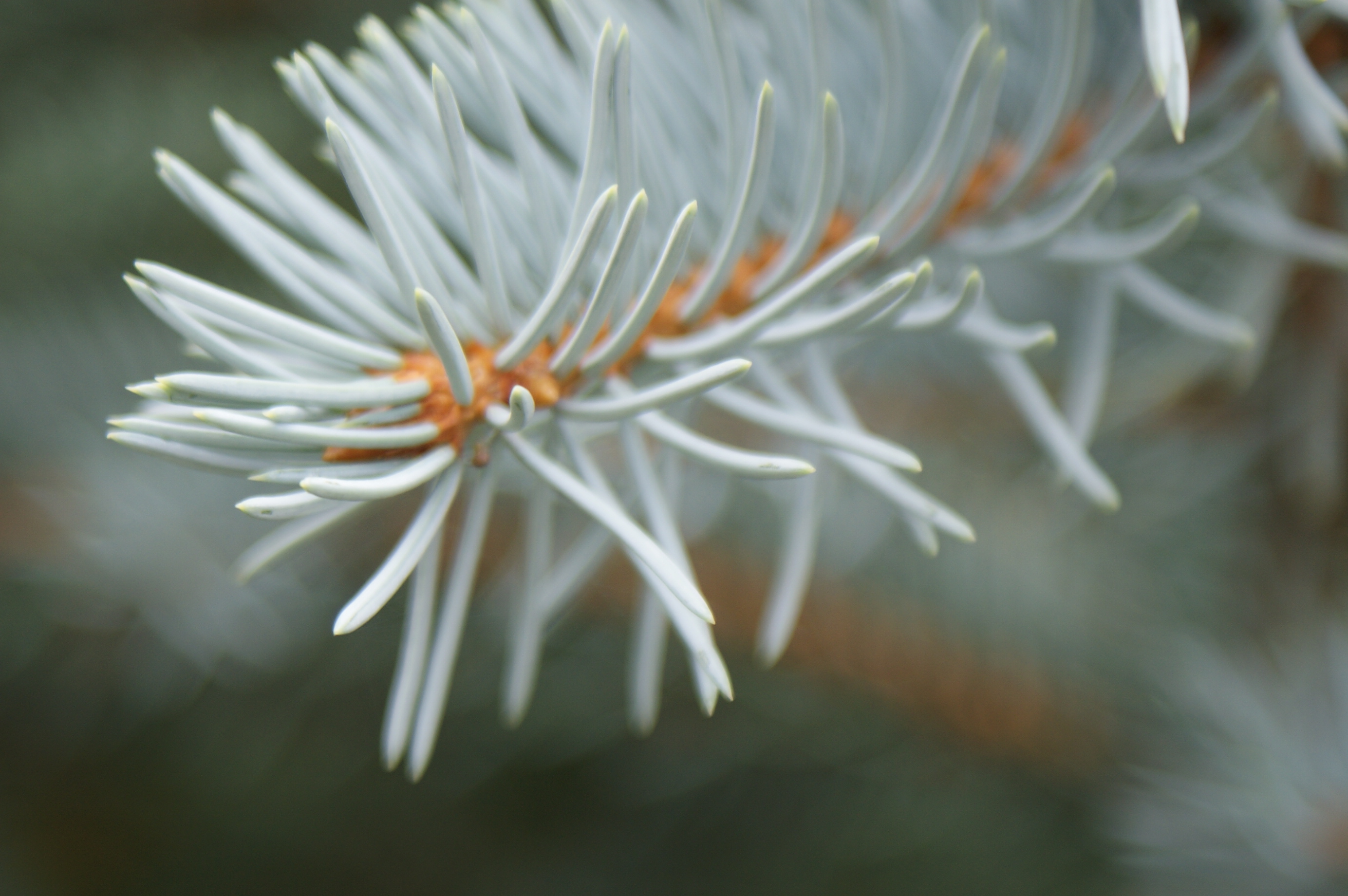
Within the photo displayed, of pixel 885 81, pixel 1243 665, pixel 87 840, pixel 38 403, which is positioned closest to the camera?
pixel 885 81

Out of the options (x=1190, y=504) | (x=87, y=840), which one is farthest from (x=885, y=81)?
(x=87, y=840)

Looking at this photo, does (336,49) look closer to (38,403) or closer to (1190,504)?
(38,403)

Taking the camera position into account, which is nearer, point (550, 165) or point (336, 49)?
point (550, 165)

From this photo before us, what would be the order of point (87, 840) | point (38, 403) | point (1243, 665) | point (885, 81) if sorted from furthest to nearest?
point (87, 840) → point (38, 403) → point (1243, 665) → point (885, 81)

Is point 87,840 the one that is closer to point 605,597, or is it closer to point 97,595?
point 97,595

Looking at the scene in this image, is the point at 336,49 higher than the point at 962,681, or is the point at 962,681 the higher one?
the point at 336,49

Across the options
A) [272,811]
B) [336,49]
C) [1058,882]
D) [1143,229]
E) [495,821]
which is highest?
[336,49]
